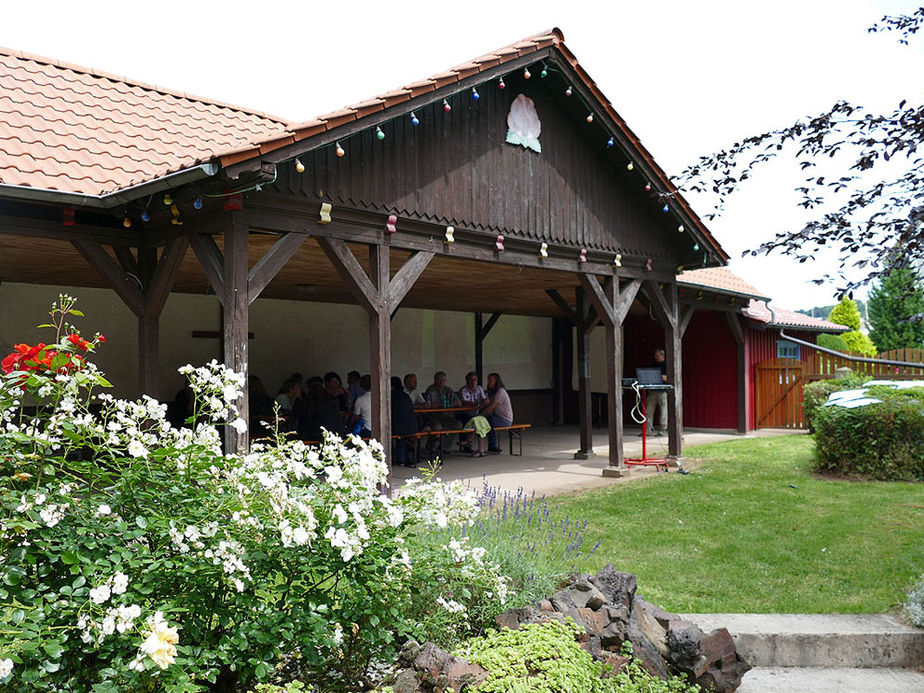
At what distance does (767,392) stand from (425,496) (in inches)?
632

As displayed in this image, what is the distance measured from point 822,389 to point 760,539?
9303mm

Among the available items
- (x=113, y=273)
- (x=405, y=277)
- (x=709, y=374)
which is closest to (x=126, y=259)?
(x=113, y=273)

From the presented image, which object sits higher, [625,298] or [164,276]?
[625,298]

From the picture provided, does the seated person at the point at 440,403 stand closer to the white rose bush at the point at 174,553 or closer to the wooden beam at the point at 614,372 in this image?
the wooden beam at the point at 614,372

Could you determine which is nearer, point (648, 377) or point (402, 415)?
point (402, 415)

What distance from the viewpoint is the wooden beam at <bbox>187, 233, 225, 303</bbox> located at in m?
6.50

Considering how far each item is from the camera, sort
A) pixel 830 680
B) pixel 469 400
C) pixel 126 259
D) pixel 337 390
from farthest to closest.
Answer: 1. pixel 469 400
2. pixel 337 390
3. pixel 126 259
4. pixel 830 680

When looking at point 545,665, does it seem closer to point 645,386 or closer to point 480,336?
point 645,386

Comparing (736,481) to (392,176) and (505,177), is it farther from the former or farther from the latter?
(392,176)

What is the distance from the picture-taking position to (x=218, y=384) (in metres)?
3.24

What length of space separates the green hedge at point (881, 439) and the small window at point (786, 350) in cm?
872

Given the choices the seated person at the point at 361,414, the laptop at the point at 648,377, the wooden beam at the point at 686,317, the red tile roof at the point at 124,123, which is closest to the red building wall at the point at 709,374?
the wooden beam at the point at 686,317

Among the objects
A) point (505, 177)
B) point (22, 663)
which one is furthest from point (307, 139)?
point (22, 663)

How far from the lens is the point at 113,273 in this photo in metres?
7.29
